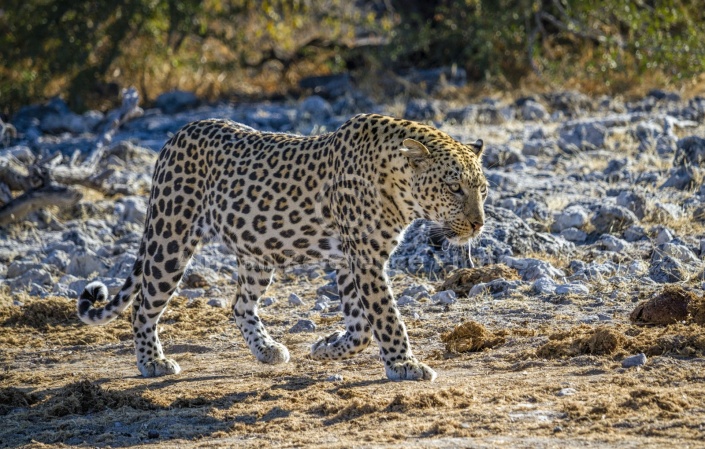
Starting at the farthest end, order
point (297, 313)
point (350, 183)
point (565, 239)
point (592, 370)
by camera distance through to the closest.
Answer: point (565, 239), point (297, 313), point (350, 183), point (592, 370)

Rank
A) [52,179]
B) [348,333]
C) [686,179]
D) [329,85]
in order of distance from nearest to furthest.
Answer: [348,333] < [686,179] < [52,179] < [329,85]

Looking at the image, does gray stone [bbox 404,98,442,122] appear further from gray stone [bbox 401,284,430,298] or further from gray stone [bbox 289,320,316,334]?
gray stone [bbox 289,320,316,334]

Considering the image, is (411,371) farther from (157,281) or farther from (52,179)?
(52,179)

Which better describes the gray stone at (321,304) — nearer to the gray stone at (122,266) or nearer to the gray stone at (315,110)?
the gray stone at (122,266)

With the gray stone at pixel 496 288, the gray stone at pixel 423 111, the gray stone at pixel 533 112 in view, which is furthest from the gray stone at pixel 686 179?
the gray stone at pixel 423 111

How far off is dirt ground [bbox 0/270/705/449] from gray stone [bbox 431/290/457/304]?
0.08m

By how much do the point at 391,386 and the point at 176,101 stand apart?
43.7ft

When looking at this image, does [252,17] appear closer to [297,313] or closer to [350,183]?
[297,313]

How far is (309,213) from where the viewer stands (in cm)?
734

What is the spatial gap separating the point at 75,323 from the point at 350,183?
336cm

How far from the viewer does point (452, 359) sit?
7.31 meters

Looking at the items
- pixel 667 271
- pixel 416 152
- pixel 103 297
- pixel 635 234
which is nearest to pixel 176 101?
pixel 635 234

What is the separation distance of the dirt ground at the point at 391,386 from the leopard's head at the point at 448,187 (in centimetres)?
98

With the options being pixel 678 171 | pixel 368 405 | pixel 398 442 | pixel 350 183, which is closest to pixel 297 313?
pixel 350 183
